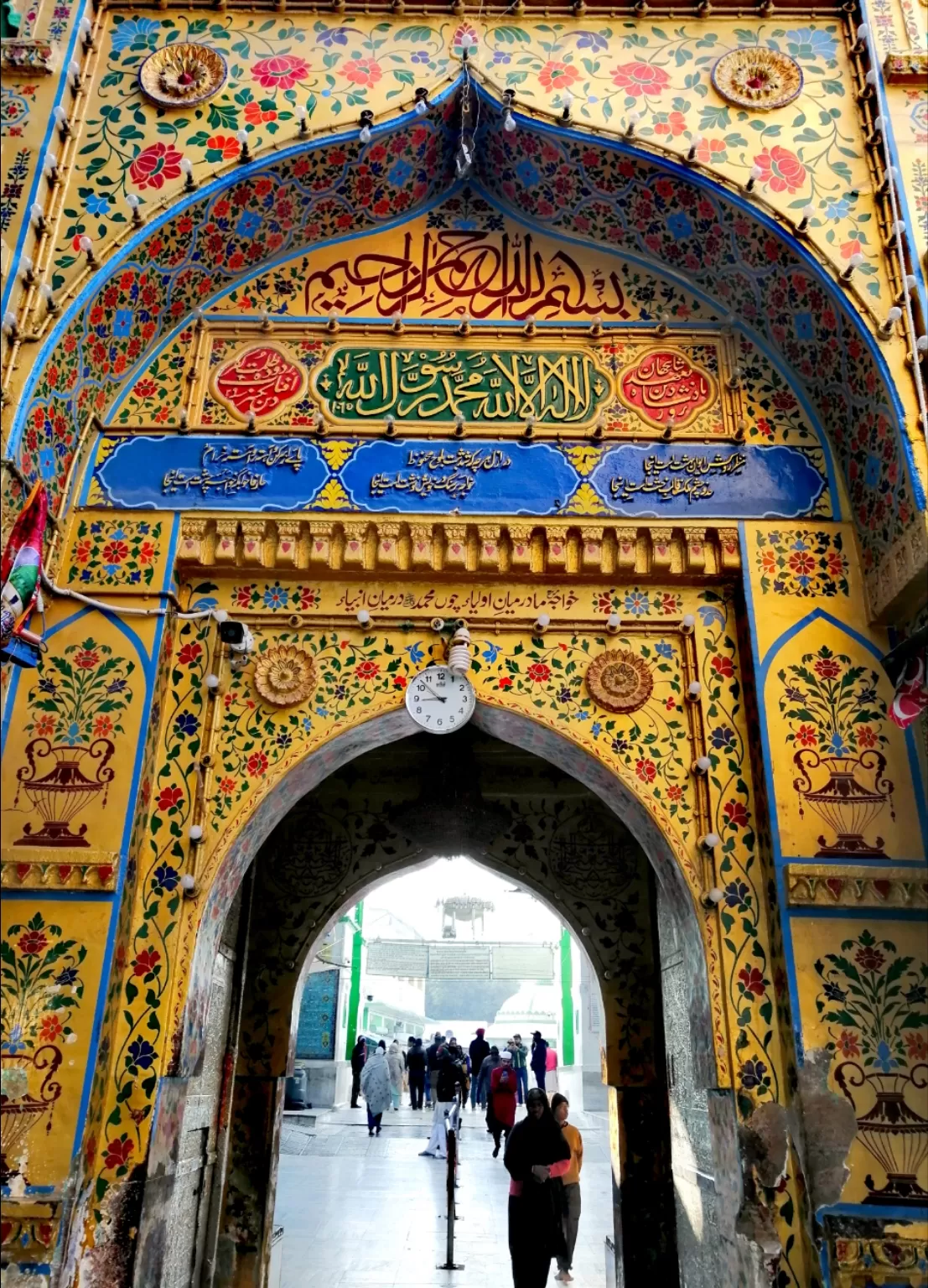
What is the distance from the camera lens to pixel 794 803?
12.3ft

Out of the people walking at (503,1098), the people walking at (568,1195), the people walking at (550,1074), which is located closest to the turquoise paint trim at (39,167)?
the people walking at (568,1195)

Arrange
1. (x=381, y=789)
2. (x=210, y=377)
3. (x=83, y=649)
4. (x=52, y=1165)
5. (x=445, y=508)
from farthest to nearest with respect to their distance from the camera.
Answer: (x=381, y=789) < (x=210, y=377) < (x=445, y=508) < (x=83, y=649) < (x=52, y=1165)

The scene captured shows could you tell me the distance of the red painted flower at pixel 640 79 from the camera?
185 inches

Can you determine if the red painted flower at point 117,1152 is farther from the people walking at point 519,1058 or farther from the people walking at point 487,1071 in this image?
the people walking at point 519,1058

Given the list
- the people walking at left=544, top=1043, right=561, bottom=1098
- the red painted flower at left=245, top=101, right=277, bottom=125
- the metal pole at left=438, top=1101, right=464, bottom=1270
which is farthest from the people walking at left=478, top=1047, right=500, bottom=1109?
the red painted flower at left=245, top=101, right=277, bottom=125

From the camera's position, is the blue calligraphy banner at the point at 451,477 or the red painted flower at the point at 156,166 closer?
the blue calligraphy banner at the point at 451,477

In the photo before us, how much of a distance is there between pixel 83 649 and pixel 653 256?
334 centimetres

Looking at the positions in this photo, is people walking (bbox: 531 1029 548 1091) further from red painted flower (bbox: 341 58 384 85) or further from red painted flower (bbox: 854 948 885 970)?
red painted flower (bbox: 341 58 384 85)

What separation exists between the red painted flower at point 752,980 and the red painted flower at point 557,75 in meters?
4.08

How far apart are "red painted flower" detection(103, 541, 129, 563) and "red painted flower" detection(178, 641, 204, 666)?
18.7 inches

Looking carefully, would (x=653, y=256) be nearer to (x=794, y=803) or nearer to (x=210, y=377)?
(x=210, y=377)

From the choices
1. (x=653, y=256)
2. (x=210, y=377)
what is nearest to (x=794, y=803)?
(x=653, y=256)

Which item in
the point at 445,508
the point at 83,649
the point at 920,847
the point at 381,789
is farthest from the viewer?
the point at 381,789

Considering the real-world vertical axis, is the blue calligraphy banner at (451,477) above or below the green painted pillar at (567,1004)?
above
